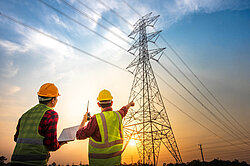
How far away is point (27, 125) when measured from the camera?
1.98 metres

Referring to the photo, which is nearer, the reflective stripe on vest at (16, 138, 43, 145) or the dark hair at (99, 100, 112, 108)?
the reflective stripe on vest at (16, 138, 43, 145)

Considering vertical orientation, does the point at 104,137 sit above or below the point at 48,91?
below

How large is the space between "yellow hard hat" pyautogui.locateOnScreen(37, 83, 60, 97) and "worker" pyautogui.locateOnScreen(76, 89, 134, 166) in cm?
64

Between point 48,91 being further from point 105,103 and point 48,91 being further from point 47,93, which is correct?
point 105,103

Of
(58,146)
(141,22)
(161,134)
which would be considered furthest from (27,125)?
(141,22)

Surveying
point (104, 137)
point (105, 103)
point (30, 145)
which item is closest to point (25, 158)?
point (30, 145)

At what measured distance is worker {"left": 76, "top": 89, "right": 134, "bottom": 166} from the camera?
7.74 ft

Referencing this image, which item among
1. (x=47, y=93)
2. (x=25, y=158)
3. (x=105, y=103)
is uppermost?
(x=47, y=93)

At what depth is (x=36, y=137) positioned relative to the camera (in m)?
1.87

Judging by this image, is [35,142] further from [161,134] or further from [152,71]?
[152,71]

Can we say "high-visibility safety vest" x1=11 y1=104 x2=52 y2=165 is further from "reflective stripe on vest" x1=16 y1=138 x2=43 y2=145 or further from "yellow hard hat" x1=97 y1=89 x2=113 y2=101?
"yellow hard hat" x1=97 y1=89 x2=113 y2=101

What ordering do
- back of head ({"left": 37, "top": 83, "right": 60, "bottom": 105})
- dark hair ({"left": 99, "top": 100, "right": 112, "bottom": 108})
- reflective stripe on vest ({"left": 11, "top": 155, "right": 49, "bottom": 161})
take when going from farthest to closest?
dark hair ({"left": 99, "top": 100, "right": 112, "bottom": 108}), back of head ({"left": 37, "top": 83, "right": 60, "bottom": 105}), reflective stripe on vest ({"left": 11, "top": 155, "right": 49, "bottom": 161})

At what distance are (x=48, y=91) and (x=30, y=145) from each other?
80cm

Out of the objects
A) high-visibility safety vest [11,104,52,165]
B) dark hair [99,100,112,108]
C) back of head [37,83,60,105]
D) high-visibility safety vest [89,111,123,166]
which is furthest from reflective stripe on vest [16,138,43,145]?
dark hair [99,100,112,108]
